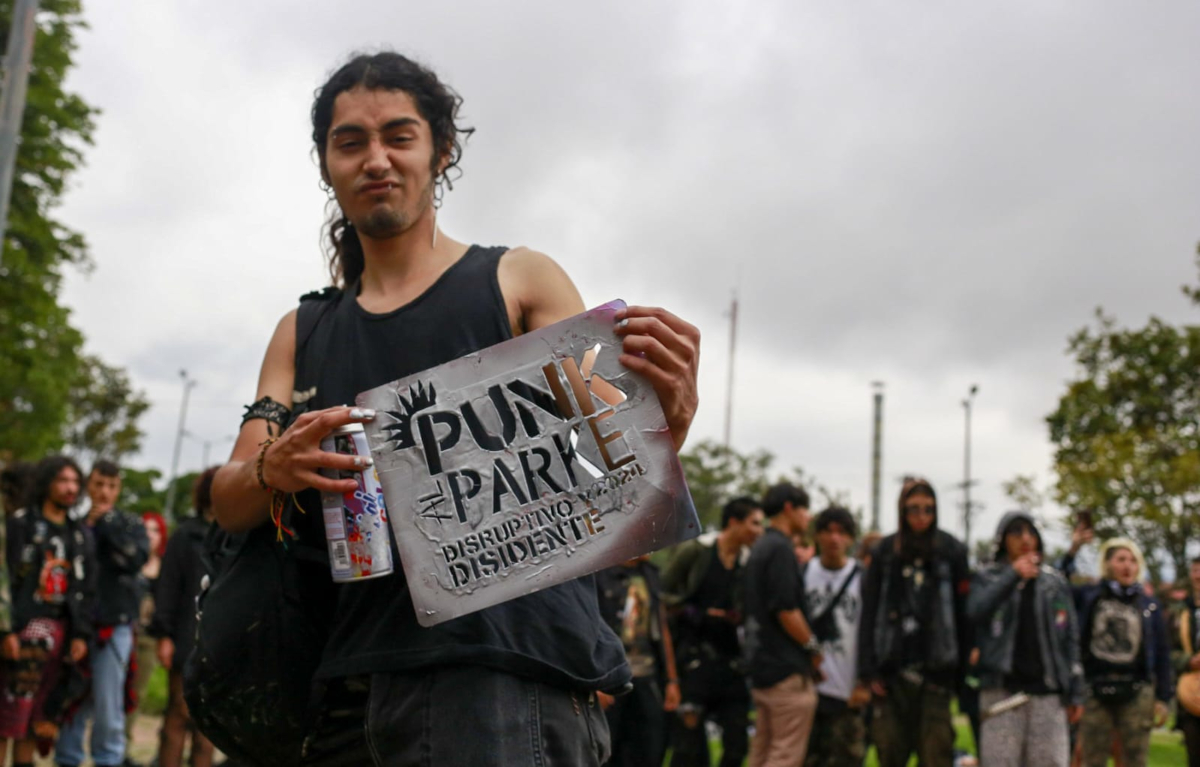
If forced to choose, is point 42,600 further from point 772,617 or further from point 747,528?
point 747,528

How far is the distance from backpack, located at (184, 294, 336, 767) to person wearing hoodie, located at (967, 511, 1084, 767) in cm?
579

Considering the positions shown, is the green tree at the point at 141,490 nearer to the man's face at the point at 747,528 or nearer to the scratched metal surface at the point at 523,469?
the man's face at the point at 747,528

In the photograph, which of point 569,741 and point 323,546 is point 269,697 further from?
point 569,741

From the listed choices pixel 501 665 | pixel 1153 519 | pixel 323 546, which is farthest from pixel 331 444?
pixel 1153 519

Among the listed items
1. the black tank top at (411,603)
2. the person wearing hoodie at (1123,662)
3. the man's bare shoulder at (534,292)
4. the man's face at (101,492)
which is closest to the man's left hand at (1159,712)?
the person wearing hoodie at (1123,662)

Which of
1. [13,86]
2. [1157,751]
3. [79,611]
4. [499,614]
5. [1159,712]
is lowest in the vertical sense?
[1157,751]

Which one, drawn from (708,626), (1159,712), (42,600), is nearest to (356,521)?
(42,600)

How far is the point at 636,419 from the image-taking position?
6.81ft

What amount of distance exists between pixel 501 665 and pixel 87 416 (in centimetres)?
4995

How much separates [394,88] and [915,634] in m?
5.87

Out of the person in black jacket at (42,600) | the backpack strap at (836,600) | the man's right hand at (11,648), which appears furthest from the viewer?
the backpack strap at (836,600)

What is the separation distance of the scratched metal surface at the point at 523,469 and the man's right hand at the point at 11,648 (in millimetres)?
5598

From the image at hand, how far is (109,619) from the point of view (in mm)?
7383

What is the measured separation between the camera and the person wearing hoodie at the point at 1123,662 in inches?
335
